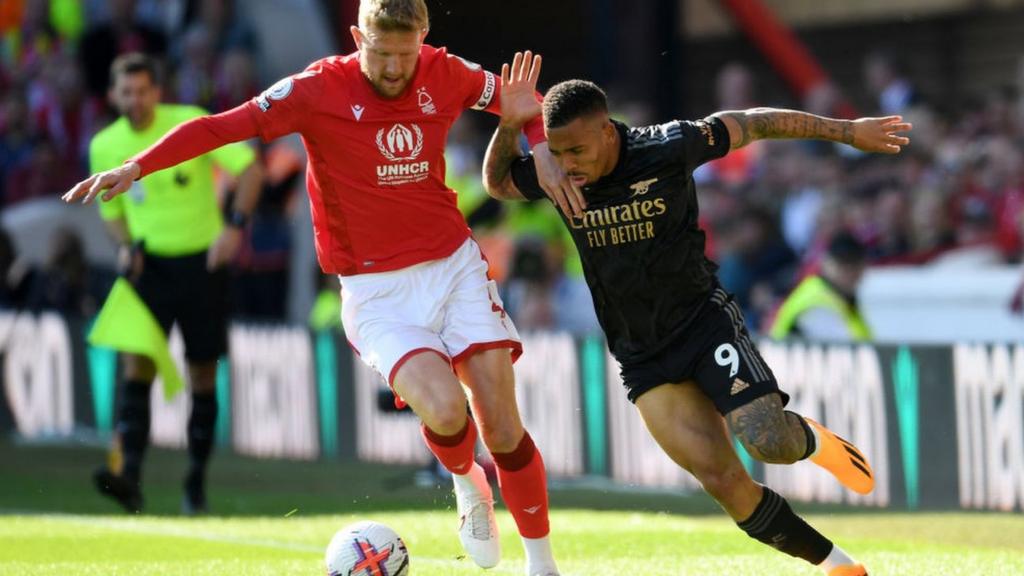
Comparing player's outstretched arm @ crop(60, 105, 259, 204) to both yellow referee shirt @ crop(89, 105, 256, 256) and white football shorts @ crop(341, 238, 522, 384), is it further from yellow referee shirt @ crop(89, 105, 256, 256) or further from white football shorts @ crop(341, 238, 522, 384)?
yellow referee shirt @ crop(89, 105, 256, 256)

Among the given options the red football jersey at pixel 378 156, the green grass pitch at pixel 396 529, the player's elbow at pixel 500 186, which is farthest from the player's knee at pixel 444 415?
the green grass pitch at pixel 396 529

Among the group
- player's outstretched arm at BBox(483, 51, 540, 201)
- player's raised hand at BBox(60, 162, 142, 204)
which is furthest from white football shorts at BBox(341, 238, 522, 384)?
player's raised hand at BBox(60, 162, 142, 204)

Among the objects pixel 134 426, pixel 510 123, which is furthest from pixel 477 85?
pixel 134 426

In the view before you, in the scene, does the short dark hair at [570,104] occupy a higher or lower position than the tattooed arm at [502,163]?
higher

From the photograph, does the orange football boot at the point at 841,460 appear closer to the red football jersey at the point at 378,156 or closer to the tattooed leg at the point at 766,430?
the tattooed leg at the point at 766,430

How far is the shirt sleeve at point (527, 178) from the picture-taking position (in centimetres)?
790

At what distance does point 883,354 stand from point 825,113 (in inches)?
248

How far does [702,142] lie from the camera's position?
7762mm

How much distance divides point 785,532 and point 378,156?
234cm

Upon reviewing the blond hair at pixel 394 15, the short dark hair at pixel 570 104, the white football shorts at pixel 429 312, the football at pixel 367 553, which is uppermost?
the blond hair at pixel 394 15

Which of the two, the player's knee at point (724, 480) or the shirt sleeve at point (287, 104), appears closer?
the player's knee at point (724, 480)

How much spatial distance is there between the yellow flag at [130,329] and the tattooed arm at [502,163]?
450cm

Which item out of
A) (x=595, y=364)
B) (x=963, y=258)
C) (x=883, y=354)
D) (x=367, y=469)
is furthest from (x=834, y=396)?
(x=367, y=469)

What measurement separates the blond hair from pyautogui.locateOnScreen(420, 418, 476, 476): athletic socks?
67.1 inches
